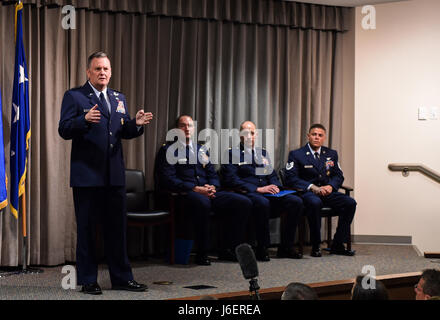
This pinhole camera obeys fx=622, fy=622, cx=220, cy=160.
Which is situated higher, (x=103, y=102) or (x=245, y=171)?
(x=103, y=102)

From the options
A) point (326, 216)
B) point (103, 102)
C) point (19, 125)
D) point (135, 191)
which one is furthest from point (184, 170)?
point (103, 102)

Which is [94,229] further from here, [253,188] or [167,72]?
[167,72]

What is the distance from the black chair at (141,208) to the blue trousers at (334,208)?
1.35 m

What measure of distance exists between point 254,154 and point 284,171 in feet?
1.65

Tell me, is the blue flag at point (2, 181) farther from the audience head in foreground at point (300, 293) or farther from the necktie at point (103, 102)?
the audience head in foreground at point (300, 293)

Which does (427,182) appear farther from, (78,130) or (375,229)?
(78,130)

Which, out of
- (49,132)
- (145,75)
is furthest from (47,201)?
(145,75)

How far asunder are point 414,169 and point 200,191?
2.51 m

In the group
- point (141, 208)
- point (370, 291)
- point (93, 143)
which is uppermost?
point (93, 143)

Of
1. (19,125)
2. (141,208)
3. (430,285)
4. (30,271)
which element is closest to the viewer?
(430,285)

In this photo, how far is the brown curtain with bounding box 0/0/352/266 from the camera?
5.30 m

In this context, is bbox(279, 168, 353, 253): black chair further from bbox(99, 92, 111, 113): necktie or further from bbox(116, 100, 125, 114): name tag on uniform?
bbox(99, 92, 111, 113): necktie

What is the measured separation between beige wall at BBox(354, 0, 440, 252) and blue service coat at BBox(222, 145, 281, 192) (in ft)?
4.02

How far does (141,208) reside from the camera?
5.68 m
